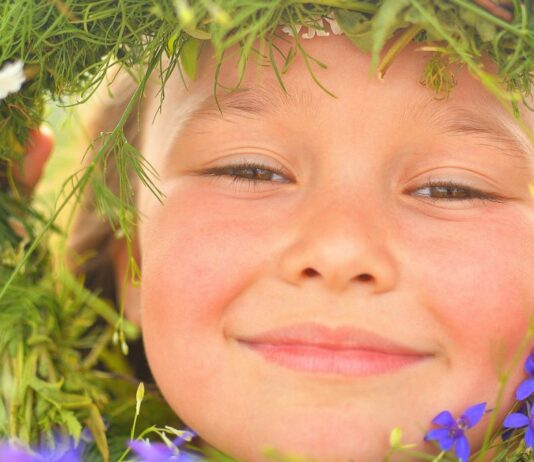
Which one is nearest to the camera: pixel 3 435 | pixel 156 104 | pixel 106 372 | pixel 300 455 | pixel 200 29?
pixel 200 29

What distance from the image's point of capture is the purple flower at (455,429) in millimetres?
1402

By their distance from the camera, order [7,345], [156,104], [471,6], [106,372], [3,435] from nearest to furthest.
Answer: [471,6] → [3,435] → [7,345] → [156,104] → [106,372]

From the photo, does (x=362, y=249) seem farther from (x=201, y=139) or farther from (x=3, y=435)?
(x=3, y=435)

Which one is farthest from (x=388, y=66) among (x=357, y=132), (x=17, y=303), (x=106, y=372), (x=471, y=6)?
(x=106, y=372)

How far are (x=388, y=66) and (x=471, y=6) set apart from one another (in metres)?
0.24

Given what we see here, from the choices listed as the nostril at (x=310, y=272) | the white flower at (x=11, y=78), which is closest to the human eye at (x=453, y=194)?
the nostril at (x=310, y=272)

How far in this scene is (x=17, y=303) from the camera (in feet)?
5.66

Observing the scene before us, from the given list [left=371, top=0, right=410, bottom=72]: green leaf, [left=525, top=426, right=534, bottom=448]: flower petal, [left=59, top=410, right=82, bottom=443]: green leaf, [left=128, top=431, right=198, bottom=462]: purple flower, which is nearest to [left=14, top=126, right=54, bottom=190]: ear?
[left=59, top=410, right=82, bottom=443]: green leaf

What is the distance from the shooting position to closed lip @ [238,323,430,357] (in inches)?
57.0

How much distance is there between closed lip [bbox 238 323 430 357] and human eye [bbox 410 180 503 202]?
10.2 inches

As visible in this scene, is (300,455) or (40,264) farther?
(40,264)

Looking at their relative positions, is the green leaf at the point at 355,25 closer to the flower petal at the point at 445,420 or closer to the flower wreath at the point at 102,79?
the flower wreath at the point at 102,79

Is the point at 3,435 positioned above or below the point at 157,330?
below

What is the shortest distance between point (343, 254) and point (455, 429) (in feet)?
1.12
